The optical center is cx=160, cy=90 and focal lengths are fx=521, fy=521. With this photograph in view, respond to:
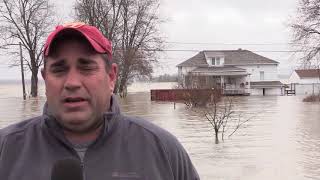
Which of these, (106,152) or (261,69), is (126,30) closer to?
(261,69)

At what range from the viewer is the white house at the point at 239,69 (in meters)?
69.6

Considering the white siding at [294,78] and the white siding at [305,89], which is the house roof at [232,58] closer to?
the white siding at [305,89]

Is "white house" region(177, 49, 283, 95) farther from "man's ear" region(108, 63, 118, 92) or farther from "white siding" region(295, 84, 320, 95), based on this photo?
"man's ear" region(108, 63, 118, 92)

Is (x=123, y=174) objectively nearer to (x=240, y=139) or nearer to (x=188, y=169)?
(x=188, y=169)

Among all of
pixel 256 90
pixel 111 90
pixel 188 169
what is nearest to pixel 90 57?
pixel 111 90

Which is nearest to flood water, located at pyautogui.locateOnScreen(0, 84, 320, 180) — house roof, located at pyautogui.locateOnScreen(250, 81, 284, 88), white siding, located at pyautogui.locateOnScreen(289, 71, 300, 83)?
house roof, located at pyautogui.locateOnScreen(250, 81, 284, 88)

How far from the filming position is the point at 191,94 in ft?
114

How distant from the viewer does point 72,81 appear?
6.88 ft

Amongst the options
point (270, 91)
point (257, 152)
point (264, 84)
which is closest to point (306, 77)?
point (270, 91)

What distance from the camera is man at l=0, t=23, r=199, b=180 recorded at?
206 cm

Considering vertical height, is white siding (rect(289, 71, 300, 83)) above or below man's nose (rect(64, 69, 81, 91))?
below

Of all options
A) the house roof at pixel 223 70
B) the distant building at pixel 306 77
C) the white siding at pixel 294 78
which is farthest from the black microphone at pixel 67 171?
the white siding at pixel 294 78

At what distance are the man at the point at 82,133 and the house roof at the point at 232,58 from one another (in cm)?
7029

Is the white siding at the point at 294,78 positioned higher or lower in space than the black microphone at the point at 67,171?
lower
